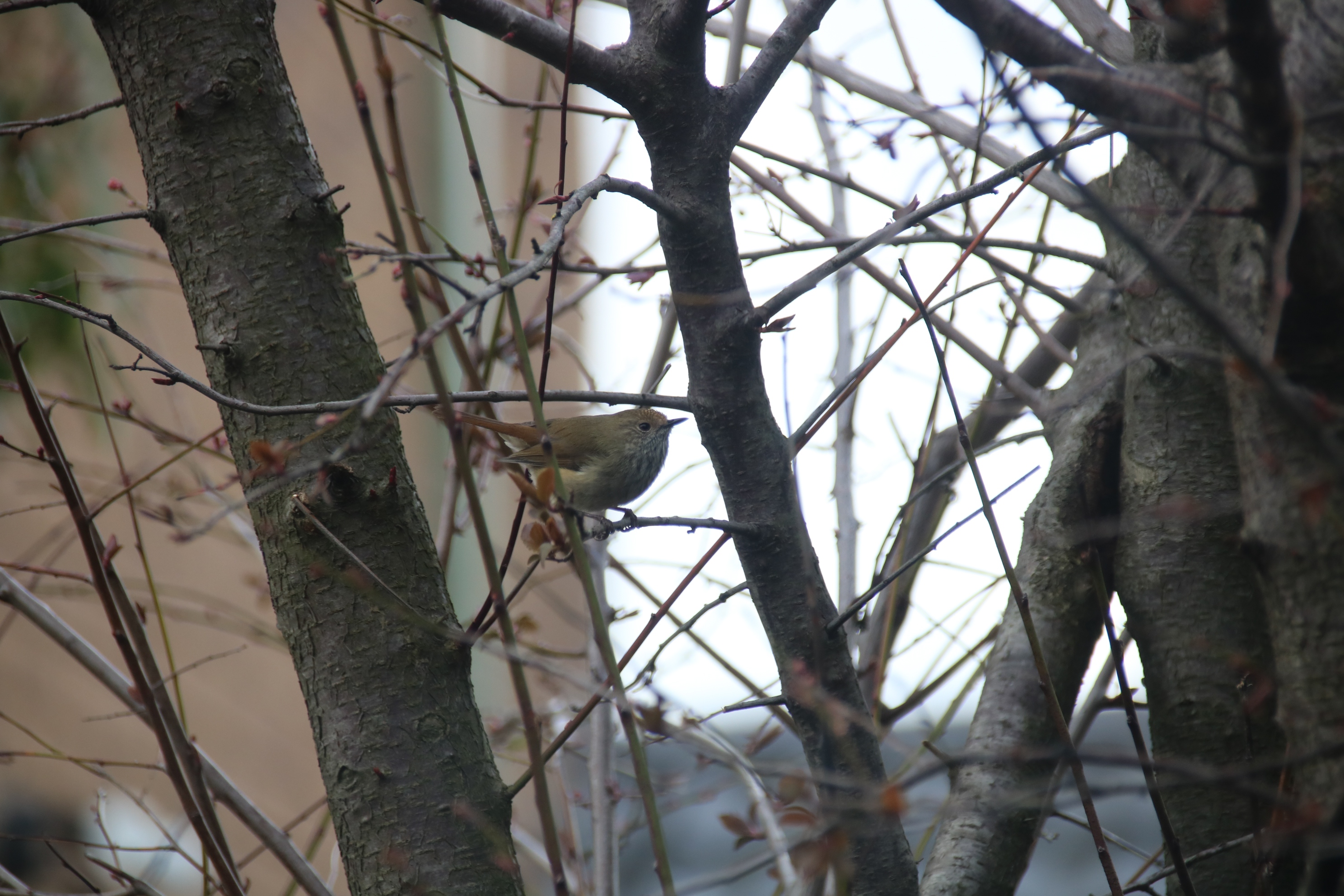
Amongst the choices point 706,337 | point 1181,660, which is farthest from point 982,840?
point 706,337

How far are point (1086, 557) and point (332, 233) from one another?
140cm

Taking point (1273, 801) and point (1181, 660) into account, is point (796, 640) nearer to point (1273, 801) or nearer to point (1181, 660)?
point (1181, 660)

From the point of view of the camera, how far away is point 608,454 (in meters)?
3.79

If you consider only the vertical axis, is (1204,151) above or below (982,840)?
above

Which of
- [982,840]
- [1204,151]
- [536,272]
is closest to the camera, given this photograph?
[536,272]

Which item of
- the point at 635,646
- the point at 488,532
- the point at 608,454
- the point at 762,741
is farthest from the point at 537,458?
the point at 488,532

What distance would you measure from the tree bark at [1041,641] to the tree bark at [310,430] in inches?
33.0

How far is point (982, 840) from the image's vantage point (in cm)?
181

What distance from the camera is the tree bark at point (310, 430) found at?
5.20 ft

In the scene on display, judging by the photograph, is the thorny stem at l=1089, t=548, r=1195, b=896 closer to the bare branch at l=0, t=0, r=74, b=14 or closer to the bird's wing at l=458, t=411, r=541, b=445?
the bird's wing at l=458, t=411, r=541, b=445

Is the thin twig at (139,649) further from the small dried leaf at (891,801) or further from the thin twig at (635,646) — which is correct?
the small dried leaf at (891,801)

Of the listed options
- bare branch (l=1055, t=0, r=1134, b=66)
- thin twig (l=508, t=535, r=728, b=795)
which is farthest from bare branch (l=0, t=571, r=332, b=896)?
bare branch (l=1055, t=0, r=1134, b=66)

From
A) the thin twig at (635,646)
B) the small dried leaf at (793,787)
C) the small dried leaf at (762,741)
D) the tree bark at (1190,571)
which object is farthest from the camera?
the small dried leaf at (762,741)

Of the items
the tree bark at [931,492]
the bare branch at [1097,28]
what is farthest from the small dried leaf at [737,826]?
the bare branch at [1097,28]
